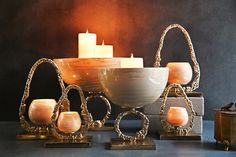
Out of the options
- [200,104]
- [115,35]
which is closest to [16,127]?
[115,35]

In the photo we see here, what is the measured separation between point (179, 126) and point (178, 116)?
0.10ft

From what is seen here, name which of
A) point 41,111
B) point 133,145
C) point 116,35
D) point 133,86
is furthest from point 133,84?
point 116,35

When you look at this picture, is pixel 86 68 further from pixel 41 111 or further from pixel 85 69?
pixel 41 111

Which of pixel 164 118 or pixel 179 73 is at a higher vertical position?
pixel 179 73

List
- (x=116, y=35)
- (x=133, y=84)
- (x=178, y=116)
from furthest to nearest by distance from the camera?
(x=116, y=35), (x=178, y=116), (x=133, y=84)

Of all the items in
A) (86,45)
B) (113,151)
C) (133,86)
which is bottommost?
(113,151)

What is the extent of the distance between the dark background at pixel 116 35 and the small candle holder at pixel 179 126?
232 millimetres

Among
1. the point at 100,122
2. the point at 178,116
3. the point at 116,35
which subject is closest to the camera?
the point at 178,116

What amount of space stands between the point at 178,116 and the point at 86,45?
318mm

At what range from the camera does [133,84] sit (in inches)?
29.3

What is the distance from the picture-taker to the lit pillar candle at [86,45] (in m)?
1.02

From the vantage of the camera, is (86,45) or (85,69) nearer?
(85,69)

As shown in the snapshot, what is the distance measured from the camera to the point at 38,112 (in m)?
0.88

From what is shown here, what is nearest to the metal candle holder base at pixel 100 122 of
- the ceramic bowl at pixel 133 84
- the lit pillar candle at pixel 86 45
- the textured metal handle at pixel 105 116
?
the textured metal handle at pixel 105 116
